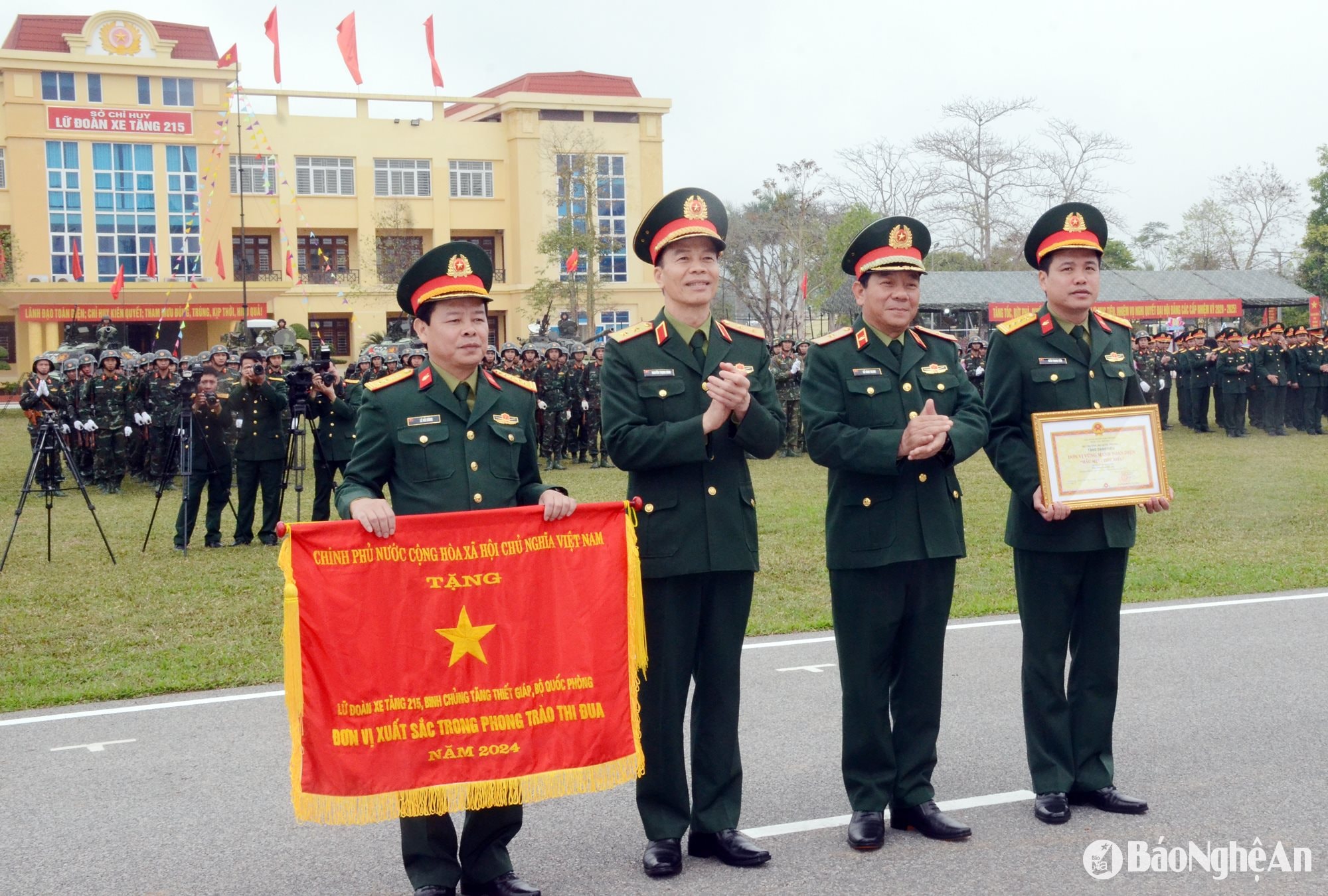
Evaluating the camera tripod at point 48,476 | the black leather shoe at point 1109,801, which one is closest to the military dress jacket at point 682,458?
the black leather shoe at point 1109,801

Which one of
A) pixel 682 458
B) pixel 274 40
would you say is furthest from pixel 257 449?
pixel 274 40

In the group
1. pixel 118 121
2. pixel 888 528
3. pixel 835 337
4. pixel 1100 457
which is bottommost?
pixel 888 528

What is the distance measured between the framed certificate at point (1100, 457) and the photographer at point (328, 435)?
1025 cm

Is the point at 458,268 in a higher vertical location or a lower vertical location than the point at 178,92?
lower

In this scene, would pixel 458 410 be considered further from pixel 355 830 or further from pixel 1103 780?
pixel 1103 780

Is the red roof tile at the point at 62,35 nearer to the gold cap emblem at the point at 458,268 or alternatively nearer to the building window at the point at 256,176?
the building window at the point at 256,176

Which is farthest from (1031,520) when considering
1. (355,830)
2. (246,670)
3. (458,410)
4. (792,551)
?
(792,551)

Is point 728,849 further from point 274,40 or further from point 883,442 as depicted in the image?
point 274,40

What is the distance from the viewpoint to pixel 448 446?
461 centimetres

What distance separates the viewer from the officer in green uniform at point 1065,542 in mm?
5230

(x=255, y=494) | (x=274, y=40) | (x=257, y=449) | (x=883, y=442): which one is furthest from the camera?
(x=274, y=40)

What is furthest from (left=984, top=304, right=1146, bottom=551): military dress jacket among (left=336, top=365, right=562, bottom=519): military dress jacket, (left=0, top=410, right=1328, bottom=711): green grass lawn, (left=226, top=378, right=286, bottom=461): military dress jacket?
(left=226, top=378, right=286, bottom=461): military dress jacket

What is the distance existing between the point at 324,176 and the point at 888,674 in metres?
60.0

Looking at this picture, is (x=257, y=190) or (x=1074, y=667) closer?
(x=1074, y=667)
